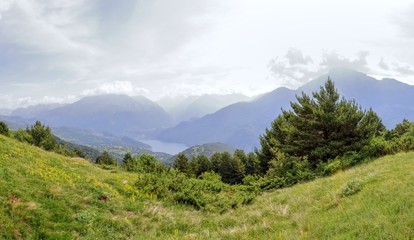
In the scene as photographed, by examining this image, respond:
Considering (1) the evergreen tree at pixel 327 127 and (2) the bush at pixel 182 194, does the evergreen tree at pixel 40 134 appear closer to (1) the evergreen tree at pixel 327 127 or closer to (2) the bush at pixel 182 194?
(1) the evergreen tree at pixel 327 127

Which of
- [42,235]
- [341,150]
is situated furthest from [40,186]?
[341,150]

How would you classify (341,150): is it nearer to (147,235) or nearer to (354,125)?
(354,125)

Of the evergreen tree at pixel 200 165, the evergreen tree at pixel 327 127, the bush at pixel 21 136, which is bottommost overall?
the evergreen tree at pixel 200 165

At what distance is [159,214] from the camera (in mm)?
12242

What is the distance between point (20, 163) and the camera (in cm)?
1323

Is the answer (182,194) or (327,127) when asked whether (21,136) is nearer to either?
(182,194)

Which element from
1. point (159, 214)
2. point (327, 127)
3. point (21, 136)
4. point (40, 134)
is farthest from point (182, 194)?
point (40, 134)

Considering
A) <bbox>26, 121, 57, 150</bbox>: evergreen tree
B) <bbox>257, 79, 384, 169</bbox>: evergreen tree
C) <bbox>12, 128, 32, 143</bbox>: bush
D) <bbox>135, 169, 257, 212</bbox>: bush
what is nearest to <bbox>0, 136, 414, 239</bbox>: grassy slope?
<bbox>135, 169, 257, 212</bbox>: bush

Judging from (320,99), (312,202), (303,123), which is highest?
(320,99)

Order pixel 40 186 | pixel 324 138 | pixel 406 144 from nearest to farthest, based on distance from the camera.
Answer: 1. pixel 40 186
2. pixel 406 144
3. pixel 324 138

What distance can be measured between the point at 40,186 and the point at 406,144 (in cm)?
2635

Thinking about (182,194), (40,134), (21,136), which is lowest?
(182,194)

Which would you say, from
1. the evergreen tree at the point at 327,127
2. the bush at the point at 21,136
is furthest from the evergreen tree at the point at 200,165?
the evergreen tree at the point at 327,127

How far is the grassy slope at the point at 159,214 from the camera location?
767 centimetres
